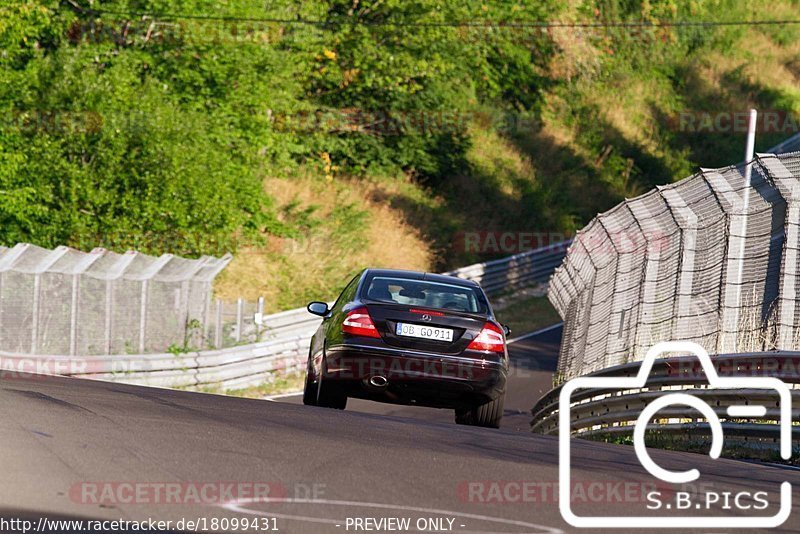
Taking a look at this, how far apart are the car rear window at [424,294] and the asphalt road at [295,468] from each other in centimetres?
173

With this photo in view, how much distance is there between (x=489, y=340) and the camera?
12.7 m

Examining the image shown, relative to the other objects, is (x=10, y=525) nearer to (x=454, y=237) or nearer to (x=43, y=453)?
(x=43, y=453)

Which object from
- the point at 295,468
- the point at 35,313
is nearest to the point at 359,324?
the point at 295,468

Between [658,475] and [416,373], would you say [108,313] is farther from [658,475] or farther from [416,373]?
[658,475]

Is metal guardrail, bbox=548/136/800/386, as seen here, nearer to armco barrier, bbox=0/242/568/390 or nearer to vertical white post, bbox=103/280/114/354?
armco barrier, bbox=0/242/568/390

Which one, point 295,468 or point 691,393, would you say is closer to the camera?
point 295,468

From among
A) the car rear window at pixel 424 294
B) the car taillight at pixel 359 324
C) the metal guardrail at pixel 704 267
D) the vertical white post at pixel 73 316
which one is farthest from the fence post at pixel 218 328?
the car taillight at pixel 359 324

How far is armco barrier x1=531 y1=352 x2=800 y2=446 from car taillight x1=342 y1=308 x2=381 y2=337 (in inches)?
108

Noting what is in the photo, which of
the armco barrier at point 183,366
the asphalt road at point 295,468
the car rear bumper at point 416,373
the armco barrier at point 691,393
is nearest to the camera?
the asphalt road at point 295,468

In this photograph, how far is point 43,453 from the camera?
26.2 feet

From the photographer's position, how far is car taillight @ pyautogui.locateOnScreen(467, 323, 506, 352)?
41.6ft

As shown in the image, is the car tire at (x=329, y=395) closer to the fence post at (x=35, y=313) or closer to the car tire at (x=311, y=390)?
the car tire at (x=311, y=390)

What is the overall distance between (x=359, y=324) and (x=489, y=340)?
1232 millimetres

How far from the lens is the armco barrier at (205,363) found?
1894 cm
